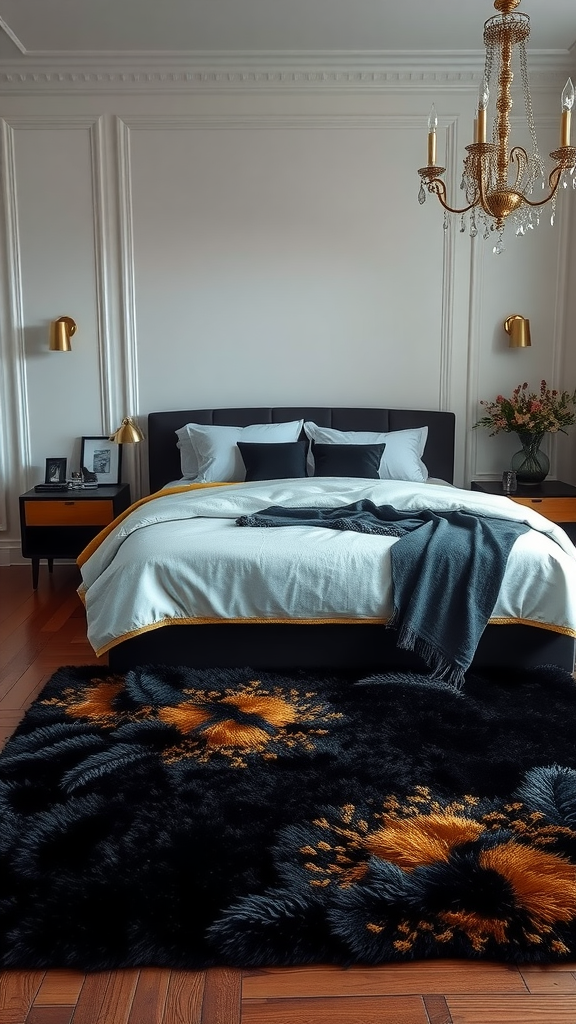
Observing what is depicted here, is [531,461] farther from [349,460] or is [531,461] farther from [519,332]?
[349,460]

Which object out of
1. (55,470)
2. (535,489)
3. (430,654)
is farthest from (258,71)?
(430,654)

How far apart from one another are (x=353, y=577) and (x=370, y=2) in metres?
3.16

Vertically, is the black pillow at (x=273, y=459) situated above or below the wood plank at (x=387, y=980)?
above

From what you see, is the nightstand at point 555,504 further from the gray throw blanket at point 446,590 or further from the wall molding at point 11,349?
the wall molding at point 11,349

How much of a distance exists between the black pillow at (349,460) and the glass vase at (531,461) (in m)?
0.95

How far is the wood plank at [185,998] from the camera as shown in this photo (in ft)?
5.49

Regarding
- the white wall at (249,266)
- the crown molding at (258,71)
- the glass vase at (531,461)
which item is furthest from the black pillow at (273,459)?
the crown molding at (258,71)

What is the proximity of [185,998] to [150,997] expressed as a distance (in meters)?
0.07

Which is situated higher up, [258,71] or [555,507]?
[258,71]

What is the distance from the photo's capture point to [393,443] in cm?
504

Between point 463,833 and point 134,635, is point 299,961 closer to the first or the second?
point 463,833

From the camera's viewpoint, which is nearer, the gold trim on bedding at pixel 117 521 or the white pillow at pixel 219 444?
the gold trim on bedding at pixel 117 521

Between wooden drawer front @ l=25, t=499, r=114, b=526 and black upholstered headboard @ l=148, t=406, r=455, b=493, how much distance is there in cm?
50

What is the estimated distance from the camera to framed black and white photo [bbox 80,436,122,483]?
5.41 meters
